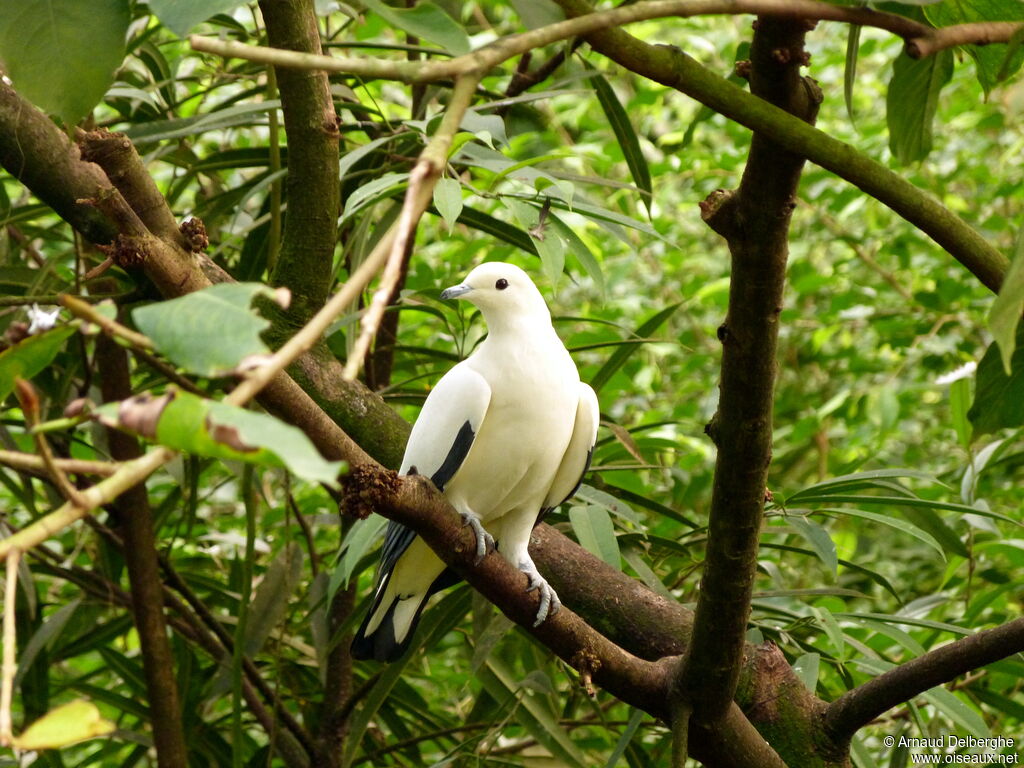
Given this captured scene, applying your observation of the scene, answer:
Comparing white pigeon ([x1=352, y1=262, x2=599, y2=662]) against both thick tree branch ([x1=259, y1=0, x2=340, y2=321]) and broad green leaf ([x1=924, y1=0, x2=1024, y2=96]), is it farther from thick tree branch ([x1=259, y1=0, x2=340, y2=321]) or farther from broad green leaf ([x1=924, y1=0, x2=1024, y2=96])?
broad green leaf ([x1=924, y1=0, x2=1024, y2=96])

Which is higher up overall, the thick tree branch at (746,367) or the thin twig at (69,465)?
the thick tree branch at (746,367)

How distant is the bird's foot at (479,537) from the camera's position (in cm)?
142

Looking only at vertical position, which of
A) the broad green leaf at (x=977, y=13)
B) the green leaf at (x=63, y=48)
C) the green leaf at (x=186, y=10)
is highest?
the broad green leaf at (x=977, y=13)

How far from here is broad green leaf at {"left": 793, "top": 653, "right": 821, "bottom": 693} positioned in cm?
162

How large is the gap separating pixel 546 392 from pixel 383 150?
54cm

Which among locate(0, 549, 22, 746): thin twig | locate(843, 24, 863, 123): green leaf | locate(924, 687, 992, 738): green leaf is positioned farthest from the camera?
locate(924, 687, 992, 738): green leaf

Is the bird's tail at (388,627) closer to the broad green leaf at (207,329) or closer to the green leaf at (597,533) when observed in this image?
the green leaf at (597,533)

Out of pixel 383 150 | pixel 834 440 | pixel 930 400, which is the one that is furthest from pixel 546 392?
pixel 834 440

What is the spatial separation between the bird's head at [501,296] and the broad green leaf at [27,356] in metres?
1.28

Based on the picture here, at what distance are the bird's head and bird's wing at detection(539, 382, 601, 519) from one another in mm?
164

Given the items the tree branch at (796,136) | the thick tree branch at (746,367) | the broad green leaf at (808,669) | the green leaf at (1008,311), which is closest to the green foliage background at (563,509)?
the broad green leaf at (808,669)

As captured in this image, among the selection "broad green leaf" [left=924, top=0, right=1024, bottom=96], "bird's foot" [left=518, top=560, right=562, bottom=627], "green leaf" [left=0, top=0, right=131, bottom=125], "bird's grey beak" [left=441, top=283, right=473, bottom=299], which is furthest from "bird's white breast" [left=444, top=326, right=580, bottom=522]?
"green leaf" [left=0, top=0, right=131, bottom=125]

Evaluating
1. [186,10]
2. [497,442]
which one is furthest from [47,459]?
[497,442]

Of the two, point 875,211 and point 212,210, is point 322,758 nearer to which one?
point 212,210
